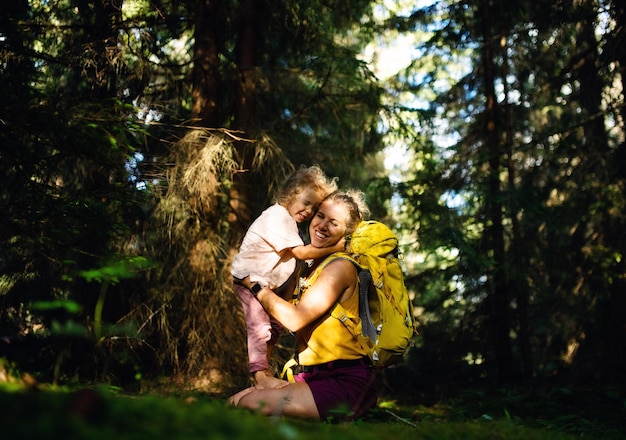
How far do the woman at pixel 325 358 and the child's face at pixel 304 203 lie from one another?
1365 mm

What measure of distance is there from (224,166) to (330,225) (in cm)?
326

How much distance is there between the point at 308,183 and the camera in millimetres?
5043

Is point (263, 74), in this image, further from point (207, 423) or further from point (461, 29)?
point (207, 423)

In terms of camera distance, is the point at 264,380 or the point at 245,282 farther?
the point at 245,282

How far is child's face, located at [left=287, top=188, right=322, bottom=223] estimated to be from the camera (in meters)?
5.04

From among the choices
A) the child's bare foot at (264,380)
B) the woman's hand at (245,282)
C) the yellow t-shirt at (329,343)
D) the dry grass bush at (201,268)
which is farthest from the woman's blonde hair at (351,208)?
the dry grass bush at (201,268)

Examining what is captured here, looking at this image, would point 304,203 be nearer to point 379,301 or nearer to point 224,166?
point 379,301

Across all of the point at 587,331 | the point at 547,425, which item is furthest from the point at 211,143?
the point at 587,331

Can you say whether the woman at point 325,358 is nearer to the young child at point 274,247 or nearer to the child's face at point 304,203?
the young child at point 274,247

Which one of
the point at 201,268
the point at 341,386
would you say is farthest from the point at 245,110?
the point at 341,386

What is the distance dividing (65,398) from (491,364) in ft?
38.2

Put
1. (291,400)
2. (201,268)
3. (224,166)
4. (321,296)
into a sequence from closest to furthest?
(291,400) < (321,296) < (224,166) < (201,268)

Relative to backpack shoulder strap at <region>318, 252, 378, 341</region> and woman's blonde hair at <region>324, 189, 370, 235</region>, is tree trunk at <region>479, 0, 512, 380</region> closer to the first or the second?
woman's blonde hair at <region>324, 189, 370, 235</region>

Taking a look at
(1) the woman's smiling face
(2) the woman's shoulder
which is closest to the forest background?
(1) the woman's smiling face
